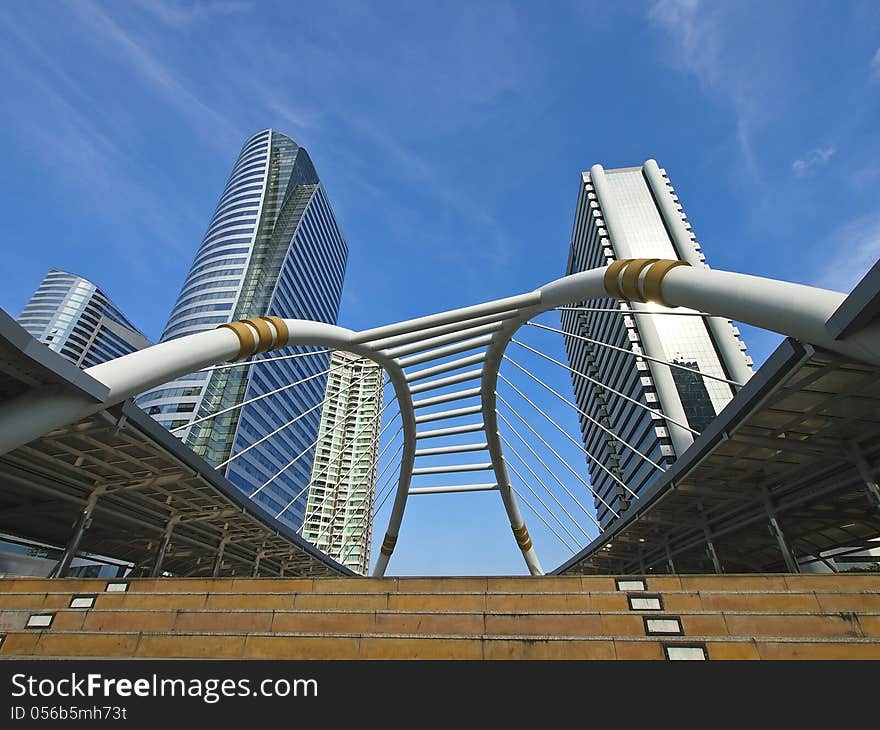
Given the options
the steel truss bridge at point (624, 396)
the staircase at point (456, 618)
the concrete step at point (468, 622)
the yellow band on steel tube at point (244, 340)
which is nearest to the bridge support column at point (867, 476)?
the steel truss bridge at point (624, 396)

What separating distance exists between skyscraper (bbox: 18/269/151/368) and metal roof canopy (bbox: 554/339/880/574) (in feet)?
446

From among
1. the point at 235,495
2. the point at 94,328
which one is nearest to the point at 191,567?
the point at 235,495

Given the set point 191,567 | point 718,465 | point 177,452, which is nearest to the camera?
point 177,452

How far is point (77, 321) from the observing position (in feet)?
422

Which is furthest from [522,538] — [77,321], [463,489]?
[77,321]

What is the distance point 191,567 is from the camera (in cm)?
3284

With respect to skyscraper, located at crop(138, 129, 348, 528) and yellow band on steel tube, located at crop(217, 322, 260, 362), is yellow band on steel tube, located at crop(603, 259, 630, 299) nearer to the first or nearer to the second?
yellow band on steel tube, located at crop(217, 322, 260, 362)

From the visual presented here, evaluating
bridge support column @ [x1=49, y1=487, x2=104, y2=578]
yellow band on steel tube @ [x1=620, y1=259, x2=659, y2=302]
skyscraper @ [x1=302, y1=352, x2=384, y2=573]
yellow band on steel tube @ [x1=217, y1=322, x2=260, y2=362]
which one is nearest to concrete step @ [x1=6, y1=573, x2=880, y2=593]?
yellow band on steel tube @ [x1=217, y1=322, x2=260, y2=362]

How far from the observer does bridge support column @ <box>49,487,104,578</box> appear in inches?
591

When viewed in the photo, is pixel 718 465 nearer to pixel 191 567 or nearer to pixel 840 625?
pixel 840 625

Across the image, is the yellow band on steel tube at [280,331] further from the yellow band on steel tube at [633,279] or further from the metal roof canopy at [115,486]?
the yellow band on steel tube at [633,279]

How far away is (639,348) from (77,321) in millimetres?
144189
